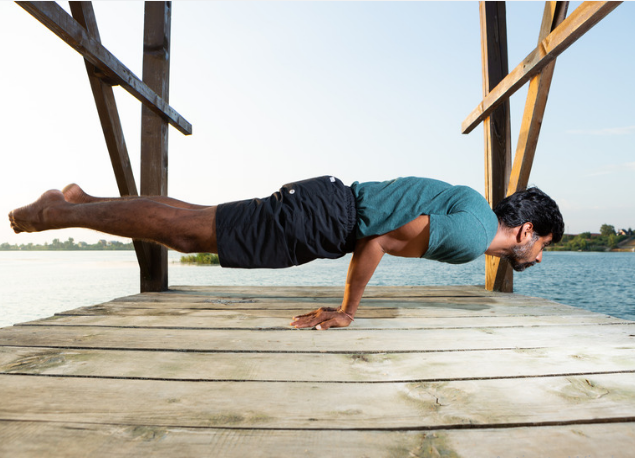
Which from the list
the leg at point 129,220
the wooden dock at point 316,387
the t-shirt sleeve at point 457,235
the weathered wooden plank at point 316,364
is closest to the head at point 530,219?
the t-shirt sleeve at point 457,235

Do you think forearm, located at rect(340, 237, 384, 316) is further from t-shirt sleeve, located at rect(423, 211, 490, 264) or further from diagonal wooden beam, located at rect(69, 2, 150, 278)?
diagonal wooden beam, located at rect(69, 2, 150, 278)

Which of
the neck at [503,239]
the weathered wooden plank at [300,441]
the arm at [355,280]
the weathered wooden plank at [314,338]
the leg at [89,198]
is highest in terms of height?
the leg at [89,198]

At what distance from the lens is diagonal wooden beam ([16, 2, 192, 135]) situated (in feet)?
5.05

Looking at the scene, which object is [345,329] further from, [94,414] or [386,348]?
[94,414]

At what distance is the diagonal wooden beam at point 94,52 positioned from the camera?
60.6 inches

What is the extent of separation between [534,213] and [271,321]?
1.27 meters

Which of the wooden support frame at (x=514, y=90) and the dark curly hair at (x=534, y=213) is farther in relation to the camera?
the wooden support frame at (x=514, y=90)

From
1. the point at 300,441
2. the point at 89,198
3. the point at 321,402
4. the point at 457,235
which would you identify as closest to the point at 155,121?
the point at 89,198

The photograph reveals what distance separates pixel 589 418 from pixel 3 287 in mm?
9107

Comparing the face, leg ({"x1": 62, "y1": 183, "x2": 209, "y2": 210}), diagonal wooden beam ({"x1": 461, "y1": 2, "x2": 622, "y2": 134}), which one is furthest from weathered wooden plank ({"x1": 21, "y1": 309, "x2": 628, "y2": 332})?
diagonal wooden beam ({"x1": 461, "y1": 2, "x2": 622, "y2": 134})

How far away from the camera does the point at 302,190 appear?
1.65 metres

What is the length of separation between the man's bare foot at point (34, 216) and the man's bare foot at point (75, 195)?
0.23 metres

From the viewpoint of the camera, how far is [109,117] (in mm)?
2252

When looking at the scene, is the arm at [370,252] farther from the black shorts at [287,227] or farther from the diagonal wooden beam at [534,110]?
the diagonal wooden beam at [534,110]
